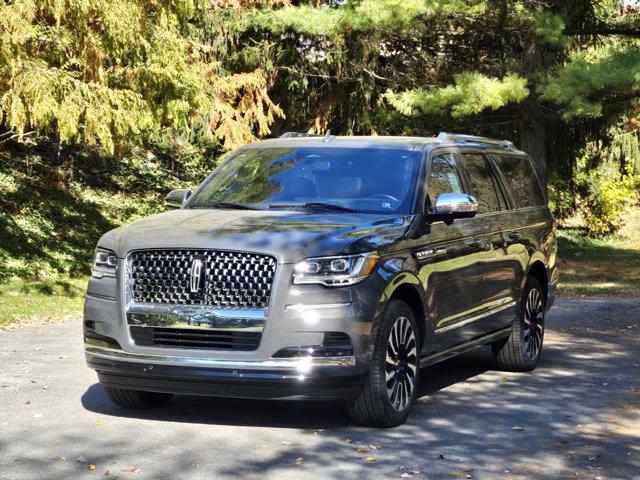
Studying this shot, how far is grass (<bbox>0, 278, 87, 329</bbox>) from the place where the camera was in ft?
49.3

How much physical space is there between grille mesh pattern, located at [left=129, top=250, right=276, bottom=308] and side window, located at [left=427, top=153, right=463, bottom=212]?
71.8 inches

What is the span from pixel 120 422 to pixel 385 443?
1.85 metres

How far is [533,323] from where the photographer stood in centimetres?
1122

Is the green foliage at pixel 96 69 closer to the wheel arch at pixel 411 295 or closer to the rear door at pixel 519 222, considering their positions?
the rear door at pixel 519 222

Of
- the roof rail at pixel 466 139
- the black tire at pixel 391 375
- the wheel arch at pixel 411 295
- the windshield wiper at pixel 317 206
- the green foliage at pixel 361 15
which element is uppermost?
the green foliage at pixel 361 15

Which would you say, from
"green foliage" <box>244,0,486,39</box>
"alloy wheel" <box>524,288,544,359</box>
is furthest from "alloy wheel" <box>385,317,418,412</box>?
"green foliage" <box>244,0,486,39</box>

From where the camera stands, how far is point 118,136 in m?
17.5

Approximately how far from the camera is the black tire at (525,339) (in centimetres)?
1075

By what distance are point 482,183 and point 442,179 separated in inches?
39.0

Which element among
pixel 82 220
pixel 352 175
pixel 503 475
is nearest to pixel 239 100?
pixel 82 220

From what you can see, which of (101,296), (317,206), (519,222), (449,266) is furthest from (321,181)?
(519,222)

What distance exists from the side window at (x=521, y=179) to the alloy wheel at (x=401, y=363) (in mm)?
2875

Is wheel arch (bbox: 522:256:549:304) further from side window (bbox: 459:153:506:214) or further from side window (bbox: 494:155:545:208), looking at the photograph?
side window (bbox: 459:153:506:214)

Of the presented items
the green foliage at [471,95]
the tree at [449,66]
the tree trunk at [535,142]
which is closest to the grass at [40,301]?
the green foliage at [471,95]
